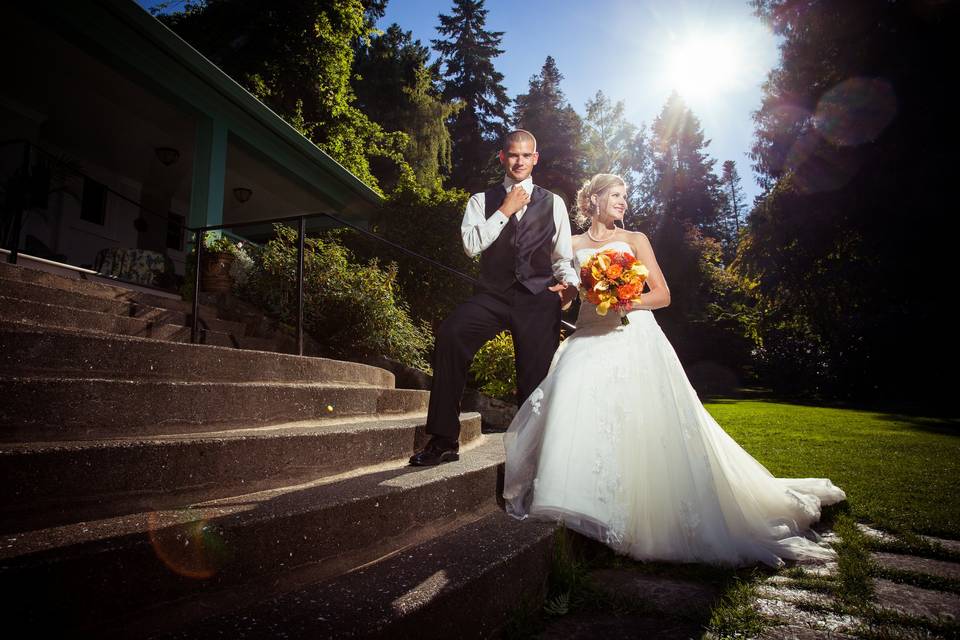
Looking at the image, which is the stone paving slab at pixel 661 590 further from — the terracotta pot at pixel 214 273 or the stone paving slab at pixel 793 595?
the terracotta pot at pixel 214 273

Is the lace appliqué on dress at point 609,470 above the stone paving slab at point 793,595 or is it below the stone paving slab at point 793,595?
above

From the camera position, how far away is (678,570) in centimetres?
222

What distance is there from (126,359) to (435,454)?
159cm

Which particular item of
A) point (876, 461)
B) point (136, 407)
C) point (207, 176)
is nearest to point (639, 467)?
point (136, 407)

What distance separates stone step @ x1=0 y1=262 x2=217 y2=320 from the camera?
3686 mm

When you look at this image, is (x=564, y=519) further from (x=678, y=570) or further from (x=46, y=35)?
(x=46, y=35)

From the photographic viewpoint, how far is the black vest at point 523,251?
111 inches

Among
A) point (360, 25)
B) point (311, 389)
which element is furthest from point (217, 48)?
point (311, 389)

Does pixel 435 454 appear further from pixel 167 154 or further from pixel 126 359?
pixel 167 154

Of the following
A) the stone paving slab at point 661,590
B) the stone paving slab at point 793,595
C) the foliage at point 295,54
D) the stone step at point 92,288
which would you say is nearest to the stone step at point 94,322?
the stone step at point 92,288

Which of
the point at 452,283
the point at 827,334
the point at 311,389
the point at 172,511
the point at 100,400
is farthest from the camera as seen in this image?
the point at 827,334

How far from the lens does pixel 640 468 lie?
97.0 inches

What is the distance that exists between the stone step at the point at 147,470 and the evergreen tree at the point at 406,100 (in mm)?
19180

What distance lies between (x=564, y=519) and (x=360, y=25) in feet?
54.7
